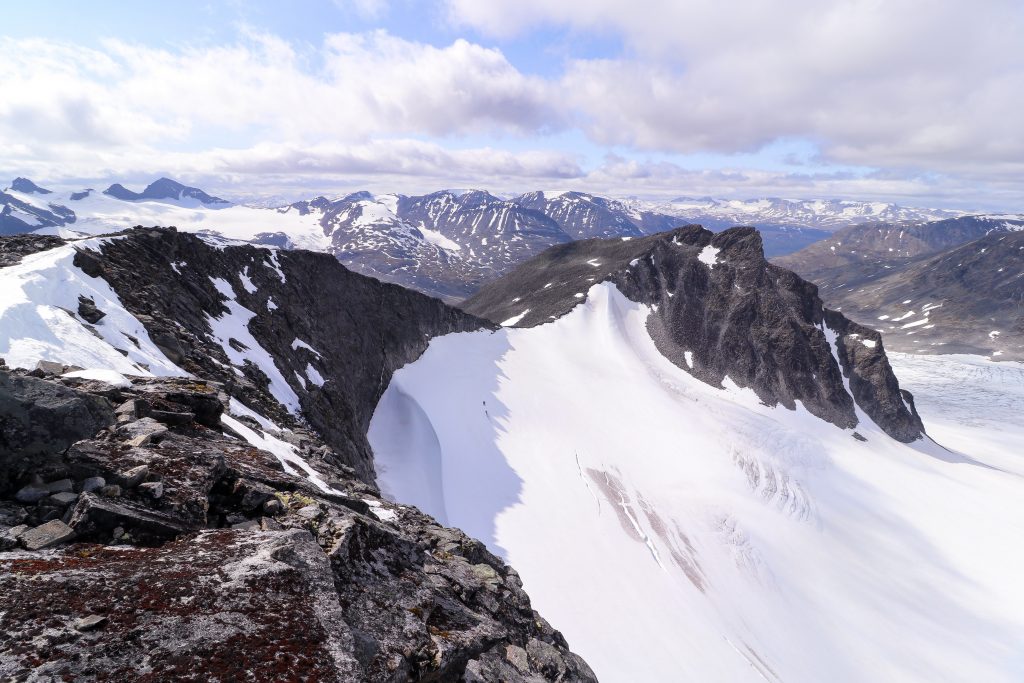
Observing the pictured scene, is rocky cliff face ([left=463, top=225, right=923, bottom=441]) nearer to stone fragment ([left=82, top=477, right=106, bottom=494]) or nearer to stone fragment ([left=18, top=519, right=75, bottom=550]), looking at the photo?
stone fragment ([left=82, top=477, right=106, bottom=494])

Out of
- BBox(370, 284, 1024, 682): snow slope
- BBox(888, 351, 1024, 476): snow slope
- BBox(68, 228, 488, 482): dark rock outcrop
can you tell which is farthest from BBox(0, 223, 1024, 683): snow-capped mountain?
BBox(888, 351, 1024, 476): snow slope

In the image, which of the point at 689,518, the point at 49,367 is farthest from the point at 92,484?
the point at 689,518

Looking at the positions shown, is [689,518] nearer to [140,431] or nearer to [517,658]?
[517,658]

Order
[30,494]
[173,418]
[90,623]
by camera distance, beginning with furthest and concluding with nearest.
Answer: [173,418] < [30,494] < [90,623]

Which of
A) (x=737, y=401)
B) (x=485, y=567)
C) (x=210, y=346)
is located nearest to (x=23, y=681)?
(x=485, y=567)

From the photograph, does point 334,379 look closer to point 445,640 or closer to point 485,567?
point 485,567

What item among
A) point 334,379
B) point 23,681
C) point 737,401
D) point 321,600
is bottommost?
point 737,401
